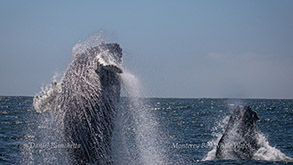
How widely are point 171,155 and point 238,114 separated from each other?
140 inches

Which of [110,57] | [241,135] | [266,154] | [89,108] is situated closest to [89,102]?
[89,108]

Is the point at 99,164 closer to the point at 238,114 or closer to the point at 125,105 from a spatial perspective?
the point at 125,105

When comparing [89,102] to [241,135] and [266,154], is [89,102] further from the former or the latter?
[266,154]

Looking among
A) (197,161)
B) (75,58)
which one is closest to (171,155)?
(197,161)

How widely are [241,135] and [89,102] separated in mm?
9081

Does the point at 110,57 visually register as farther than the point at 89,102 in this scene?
Yes

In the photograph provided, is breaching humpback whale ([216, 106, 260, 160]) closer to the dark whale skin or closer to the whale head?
the whale head

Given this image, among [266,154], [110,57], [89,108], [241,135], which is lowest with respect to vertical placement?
[266,154]

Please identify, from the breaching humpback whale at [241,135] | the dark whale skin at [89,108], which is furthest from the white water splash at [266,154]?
the dark whale skin at [89,108]

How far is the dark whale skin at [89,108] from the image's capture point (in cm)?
538

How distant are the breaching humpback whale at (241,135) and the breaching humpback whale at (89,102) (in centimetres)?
843

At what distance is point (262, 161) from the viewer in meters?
13.2

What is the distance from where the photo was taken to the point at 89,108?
18.0 ft

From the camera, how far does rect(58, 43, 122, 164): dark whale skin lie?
538cm
